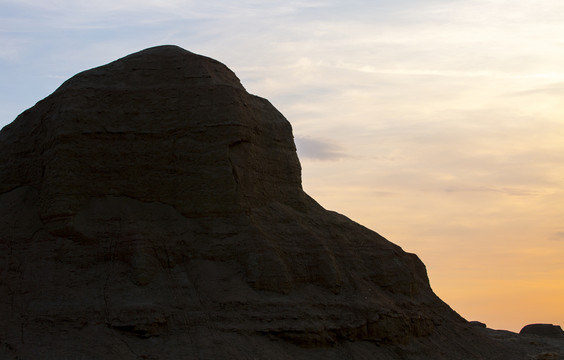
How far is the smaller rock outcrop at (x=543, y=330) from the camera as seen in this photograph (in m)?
52.7

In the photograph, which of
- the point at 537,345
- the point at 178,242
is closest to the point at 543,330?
the point at 537,345

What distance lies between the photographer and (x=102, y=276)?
26203mm

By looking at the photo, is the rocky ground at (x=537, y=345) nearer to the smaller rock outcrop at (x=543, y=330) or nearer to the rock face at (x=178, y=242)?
the smaller rock outcrop at (x=543, y=330)

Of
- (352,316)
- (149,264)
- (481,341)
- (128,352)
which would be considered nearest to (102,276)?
(149,264)

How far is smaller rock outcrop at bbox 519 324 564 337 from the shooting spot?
173 ft

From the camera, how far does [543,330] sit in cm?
5294

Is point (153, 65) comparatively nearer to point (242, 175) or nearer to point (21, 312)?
point (242, 175)

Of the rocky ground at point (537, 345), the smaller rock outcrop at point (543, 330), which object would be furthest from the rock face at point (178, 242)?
the smaller rock outcrop at point (543, 330)

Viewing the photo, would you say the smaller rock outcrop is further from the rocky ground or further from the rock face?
the rock face

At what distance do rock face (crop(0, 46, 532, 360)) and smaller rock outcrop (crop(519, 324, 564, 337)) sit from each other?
75.1ft

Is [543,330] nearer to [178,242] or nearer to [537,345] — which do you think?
[537,345]

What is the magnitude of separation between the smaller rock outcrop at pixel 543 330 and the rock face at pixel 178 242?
2289cm

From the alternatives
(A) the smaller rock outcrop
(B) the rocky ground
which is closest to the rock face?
(B) the rocky ground

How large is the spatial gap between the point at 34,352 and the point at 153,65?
11.3 m
